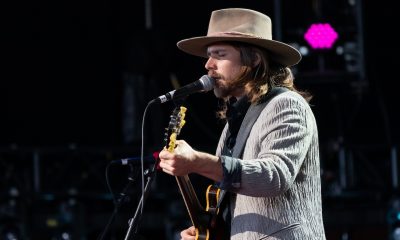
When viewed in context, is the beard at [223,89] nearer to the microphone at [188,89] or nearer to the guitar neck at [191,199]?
the microphone at [188,89]

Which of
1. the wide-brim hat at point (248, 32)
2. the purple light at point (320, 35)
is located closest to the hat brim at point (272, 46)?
the wide-brim hat at point (248, 32)

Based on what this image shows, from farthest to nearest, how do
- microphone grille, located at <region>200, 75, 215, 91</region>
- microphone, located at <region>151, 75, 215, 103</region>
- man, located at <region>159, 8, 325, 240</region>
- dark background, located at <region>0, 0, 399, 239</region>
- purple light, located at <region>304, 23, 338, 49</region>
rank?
dark background, located at <region>0, 0, 399, 239</region> → purple light, located at <region>304, 23, 338, 49</region> → microphone grille, located at <region>200, 75, 215, 91</region> → microphone, located at <region>151, 75, 215, 103</region> → man, located at <region>159, 8, 325, 240</region>

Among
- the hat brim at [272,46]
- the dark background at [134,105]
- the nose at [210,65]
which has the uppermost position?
the hat brim at [272,46]

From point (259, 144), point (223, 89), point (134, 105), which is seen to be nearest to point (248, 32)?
point (223, 89)

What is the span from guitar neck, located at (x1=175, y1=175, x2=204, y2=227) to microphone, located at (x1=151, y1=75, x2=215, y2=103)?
0.37 meters

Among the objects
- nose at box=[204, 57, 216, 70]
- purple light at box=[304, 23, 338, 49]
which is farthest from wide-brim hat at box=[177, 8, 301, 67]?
purple light at box=[304, 23, 338, 49]

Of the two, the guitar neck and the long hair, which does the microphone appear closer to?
the long hair

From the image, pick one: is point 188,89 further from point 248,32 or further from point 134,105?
point 134,105

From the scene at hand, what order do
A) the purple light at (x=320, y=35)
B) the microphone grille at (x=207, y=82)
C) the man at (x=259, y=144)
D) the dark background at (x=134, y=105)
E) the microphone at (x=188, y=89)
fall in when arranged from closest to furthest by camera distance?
1. the man at (x=259, y=144)
2. the microphone at (x=188, y=89)
3. the microphone grille at (x=207, y=82)
4. the purple light at (x=320, y=35)
5. the dark background at (x=134, y=105)

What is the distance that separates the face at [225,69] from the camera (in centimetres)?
343

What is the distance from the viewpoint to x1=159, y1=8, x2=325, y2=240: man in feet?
9.93

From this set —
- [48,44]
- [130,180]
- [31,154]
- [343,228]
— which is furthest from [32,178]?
[130,180]

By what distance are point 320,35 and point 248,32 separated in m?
4.60

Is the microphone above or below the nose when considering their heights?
below
